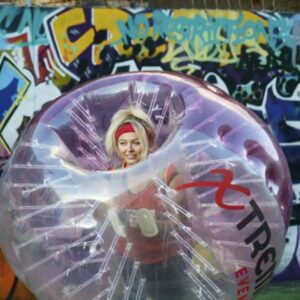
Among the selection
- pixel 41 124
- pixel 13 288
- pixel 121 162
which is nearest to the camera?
pixel 121 162

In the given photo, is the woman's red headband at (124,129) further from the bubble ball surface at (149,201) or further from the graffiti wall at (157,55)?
the graffiti wall at (157,55)

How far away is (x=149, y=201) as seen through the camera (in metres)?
4.01

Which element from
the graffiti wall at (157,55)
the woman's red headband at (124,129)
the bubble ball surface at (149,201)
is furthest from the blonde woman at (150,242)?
the graffiti wall at (157,55)

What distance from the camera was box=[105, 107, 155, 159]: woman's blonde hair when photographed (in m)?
4.23

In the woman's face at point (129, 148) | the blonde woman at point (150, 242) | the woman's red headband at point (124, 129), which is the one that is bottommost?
the blonde woman at point (150, 242)

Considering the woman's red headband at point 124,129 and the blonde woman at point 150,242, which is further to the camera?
the woman's red headband at point 124,129

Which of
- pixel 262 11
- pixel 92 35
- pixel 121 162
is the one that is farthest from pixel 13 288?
pixel 262 11

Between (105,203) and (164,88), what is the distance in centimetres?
83

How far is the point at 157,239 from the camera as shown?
4012 mm

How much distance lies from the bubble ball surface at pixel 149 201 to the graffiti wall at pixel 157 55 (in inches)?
73.7

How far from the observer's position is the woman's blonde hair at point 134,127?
4230mm

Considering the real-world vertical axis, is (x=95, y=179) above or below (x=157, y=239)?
above

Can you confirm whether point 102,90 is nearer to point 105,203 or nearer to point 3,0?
point 105,203

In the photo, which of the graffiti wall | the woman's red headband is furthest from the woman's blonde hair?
the graffiti wall
